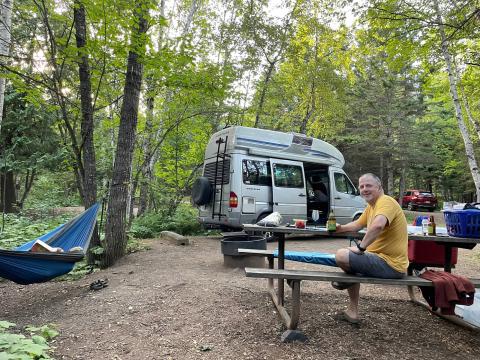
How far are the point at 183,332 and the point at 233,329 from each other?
47 cm

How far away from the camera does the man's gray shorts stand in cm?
296

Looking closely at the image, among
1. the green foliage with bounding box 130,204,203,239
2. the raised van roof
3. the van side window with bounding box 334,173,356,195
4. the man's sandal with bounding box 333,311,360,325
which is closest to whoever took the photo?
the man's sandal with bounding box 333,311,360,325

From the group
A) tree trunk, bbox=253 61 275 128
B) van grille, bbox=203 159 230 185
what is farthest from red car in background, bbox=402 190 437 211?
van grille, bbox=203 159 230 185

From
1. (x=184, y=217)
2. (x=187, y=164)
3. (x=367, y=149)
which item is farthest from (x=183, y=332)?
(x=367, y=149)

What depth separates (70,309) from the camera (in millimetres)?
3930

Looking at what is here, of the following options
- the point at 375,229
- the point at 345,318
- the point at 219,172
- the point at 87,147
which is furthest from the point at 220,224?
the point at 375,229

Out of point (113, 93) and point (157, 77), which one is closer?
point (157, 77)

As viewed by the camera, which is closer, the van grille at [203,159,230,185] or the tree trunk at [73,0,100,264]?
the tree trunk at [73,0,100,264]

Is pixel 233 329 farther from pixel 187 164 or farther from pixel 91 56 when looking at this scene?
pixel 187 164

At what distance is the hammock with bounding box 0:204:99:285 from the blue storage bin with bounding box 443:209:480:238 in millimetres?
4278

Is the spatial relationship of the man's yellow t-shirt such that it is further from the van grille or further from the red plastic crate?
the van grille

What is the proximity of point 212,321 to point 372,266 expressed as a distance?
1619 mm

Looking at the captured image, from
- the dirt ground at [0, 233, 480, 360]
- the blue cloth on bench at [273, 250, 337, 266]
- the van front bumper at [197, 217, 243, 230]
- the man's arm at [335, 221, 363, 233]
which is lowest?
the dirt ground at [0, 233, 480, 360]

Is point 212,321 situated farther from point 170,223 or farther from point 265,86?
point 265,86
